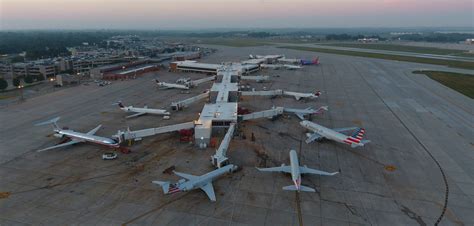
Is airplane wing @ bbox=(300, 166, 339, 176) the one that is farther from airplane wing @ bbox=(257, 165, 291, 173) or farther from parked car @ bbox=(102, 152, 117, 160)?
parked car @ bbox=(102, 152, 117, 160)

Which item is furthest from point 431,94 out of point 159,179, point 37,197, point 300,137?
point 37,197

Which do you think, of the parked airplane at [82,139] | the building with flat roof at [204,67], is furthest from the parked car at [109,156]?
the building with flat roof at [204,67]

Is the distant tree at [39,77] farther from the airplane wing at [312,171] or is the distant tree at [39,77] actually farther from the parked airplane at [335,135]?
the airplane wing at [312,171]

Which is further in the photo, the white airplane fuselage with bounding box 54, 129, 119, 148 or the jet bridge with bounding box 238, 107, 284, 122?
the jet bridge with bounding box 238, 107, 284, 122

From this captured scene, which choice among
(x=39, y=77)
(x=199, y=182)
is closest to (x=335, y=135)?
(x=199, y=182)

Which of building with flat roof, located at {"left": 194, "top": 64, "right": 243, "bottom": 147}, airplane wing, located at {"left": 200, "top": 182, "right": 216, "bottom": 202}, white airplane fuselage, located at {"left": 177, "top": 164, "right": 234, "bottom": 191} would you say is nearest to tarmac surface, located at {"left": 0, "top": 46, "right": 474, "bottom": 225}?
airplane wing, located at {"left": 200, "top": 182, "right": 216, "bottom": 202}

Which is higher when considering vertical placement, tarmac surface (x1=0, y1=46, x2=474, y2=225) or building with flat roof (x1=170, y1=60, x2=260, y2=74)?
building with flat roof (x1=170, y1=60, x2=260, y2=74)
